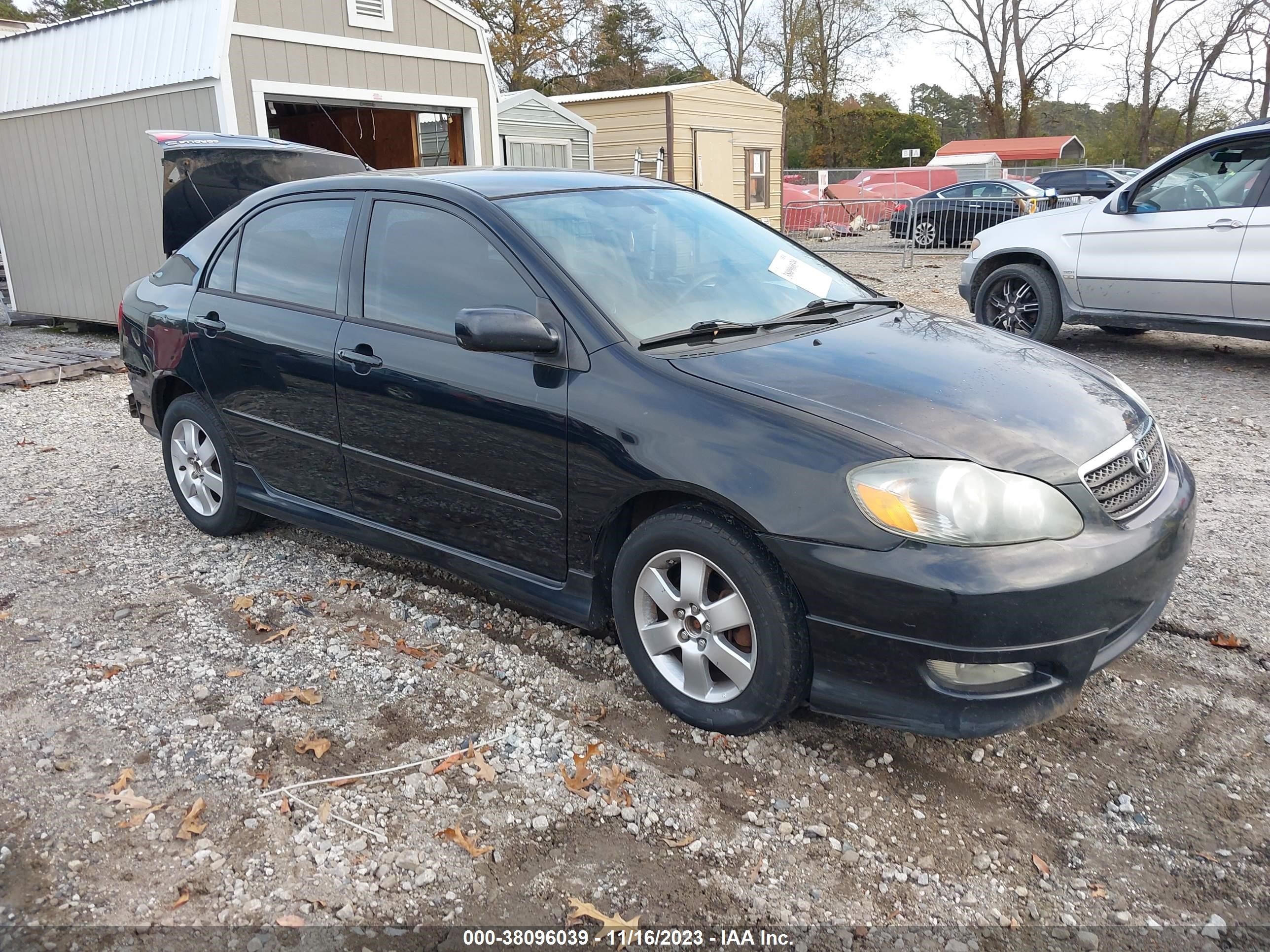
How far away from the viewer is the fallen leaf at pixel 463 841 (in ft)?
8.44

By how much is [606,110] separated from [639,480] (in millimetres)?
19475

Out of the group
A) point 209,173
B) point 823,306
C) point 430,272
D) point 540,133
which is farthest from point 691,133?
point 430,272

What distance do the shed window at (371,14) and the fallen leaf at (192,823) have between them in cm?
987

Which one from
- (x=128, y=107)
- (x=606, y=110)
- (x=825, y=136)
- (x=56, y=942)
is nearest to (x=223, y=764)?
(x=56, y=942)

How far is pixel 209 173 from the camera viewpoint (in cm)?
725

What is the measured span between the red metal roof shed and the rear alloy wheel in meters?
24.2

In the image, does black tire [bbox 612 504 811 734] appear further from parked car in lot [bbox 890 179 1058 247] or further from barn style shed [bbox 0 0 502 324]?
parked car in lot [bbox 890 179 1058 247]

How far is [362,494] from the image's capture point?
3.92 meters

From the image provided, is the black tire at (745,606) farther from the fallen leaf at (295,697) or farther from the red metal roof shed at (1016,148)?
the red metal roof shed at (1016,148)

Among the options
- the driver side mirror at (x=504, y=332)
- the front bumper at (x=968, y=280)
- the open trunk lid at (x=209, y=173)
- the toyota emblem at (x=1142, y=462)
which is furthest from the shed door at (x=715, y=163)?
the toyota emblem at (x=1142, y=462)

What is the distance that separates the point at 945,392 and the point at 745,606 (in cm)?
92

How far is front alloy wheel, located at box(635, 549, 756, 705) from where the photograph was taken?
2863 millimetres

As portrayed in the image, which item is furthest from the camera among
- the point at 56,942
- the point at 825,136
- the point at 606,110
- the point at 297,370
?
the point at 825,136

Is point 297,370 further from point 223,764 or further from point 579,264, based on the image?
point 223,764
